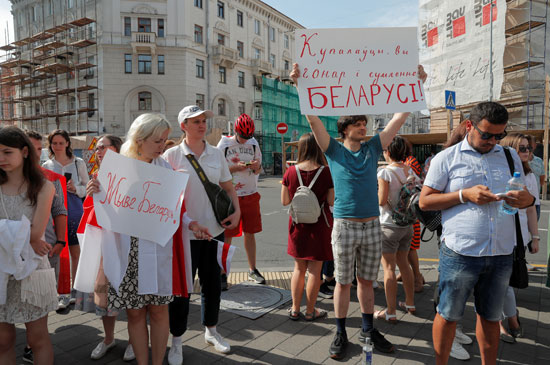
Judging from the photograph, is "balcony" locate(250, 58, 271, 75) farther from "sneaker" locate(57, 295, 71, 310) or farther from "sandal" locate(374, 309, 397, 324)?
"sandal" locate(374, 309, 397, 324)

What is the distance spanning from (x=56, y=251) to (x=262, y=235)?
5.25 metres

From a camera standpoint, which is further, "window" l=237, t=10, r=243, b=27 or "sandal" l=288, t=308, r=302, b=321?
"window" l=237, t=10, r=243, b=27

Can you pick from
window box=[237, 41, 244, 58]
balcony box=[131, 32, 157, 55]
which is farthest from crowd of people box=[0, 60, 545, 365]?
window box=[237, 41, 244, 58]

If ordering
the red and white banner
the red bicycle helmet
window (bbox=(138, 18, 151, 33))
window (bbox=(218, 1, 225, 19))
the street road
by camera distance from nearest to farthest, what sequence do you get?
1. the red bicycle helmet
2. the street road
3. the red and white banner
4. window (bbox=(138, 18, 151, 33))
5. window (bbox=(218, 1, 225, 19))

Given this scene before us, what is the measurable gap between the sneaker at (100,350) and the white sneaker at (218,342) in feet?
2.55

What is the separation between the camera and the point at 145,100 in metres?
30.3

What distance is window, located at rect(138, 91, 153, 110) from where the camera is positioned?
30219 millimetres

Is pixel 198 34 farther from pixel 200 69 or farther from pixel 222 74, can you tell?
pixel 222 74

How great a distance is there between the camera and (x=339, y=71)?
2959 millimetres

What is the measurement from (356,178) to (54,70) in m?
37.3

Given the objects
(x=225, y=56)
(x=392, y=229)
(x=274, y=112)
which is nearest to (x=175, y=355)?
(x=392, y=229)

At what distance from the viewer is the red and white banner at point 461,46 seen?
20062mm

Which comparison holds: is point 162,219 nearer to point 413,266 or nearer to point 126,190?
point 126,190

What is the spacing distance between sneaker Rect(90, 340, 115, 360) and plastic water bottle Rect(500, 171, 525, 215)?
3070 millimetres
